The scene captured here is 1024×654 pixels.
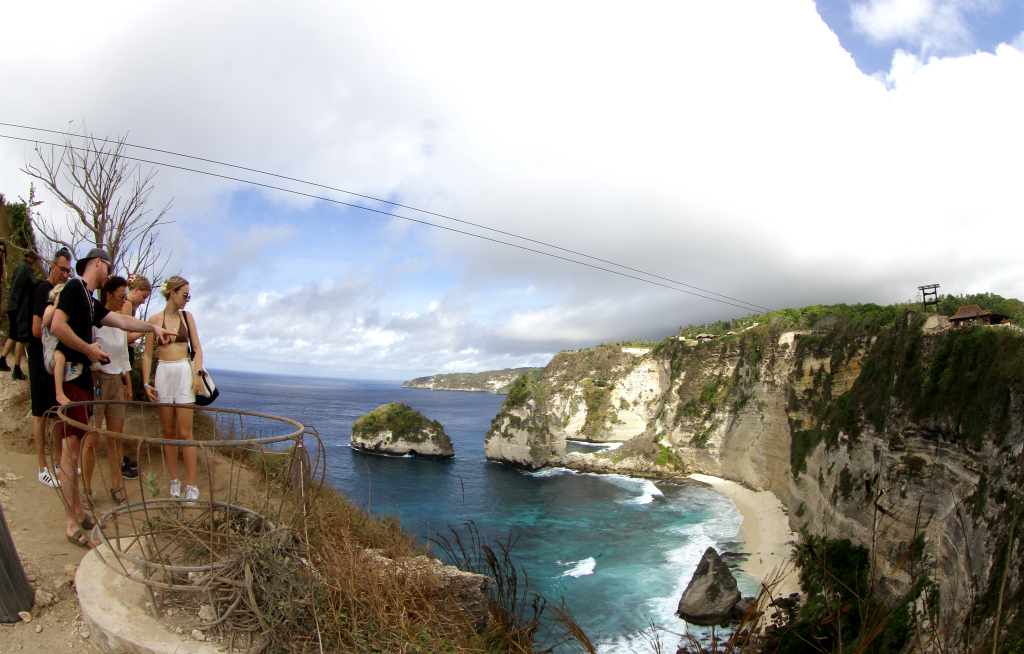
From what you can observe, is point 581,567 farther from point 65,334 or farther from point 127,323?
point 65,334

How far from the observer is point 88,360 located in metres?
Answer: 5.37

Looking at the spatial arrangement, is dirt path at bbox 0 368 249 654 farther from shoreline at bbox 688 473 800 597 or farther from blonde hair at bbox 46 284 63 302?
shoreline at bbox 688 473 800 597

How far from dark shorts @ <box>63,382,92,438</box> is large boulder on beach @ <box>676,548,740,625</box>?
20.6 m

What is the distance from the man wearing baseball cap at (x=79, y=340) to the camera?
5.00 metres

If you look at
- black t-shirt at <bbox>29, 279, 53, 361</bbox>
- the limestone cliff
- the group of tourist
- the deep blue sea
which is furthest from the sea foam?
the limestone cliff

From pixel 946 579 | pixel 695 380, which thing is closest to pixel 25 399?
pixel 946 579

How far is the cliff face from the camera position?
11.6 metres

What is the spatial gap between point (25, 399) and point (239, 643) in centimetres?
739

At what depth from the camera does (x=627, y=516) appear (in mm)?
38406

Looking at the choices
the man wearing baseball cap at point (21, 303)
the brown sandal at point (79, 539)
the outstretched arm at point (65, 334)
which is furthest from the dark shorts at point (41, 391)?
the brown sandal at point (79, 539)

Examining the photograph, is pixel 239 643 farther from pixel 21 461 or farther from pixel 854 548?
pixel 854 548

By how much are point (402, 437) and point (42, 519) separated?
5670 cm

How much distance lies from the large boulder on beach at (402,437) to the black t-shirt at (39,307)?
56485 mm

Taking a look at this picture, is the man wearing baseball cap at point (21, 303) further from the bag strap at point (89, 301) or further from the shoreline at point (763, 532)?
the shoreline at point (763, 532)
